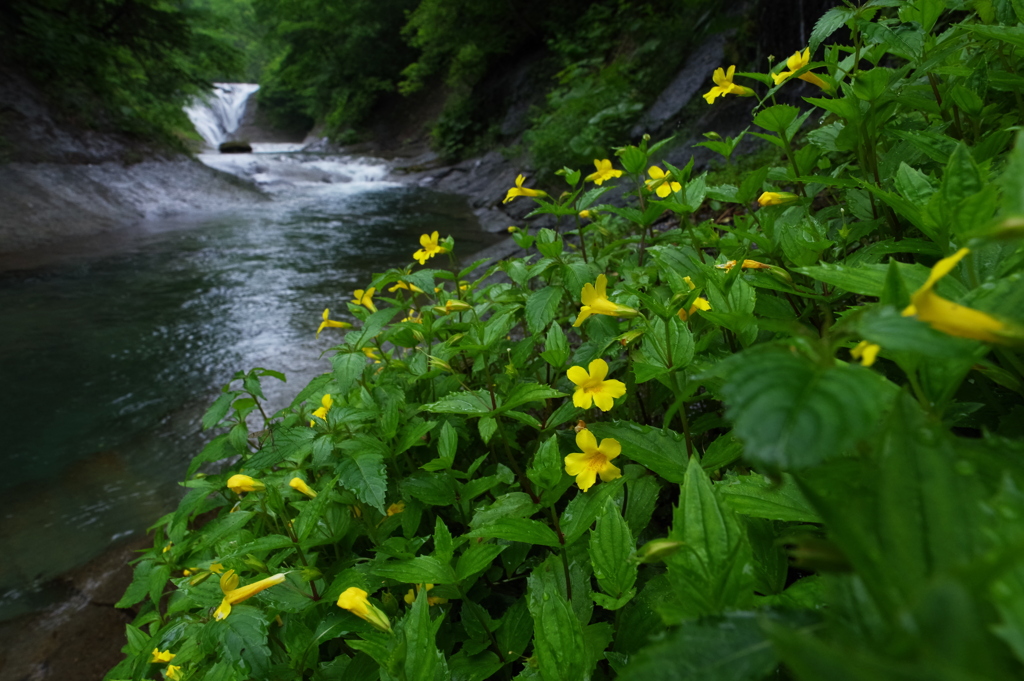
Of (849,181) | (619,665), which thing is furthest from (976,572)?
(849,181)

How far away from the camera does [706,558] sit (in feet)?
1.74

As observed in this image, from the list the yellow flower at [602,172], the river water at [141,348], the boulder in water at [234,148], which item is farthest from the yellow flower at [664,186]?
the boulder in water at [234,148]

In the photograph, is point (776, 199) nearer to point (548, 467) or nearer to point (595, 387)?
point (595, 387)

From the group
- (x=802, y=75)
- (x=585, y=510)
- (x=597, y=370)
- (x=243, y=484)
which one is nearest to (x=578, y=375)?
(x=597, y=370)

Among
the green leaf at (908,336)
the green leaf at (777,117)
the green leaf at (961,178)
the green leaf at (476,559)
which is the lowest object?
the green leaf at (476,559)

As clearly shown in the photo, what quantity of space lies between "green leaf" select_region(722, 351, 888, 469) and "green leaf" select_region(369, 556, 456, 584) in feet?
2.26

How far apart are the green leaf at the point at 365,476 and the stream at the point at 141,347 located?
1.97 metres

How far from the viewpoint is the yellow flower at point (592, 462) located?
2.81ft

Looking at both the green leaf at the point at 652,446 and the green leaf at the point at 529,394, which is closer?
the green leaf at the point at 652,446

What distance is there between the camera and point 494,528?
2.64 feet

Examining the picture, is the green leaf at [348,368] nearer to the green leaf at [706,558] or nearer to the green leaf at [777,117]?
the green leaf at [706,558]

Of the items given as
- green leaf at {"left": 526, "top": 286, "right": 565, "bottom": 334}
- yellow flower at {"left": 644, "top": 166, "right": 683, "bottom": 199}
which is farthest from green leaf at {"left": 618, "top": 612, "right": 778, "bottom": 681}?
yellow flower at {"left": 644, "top": 166, "right": 683, "bottom": 199}

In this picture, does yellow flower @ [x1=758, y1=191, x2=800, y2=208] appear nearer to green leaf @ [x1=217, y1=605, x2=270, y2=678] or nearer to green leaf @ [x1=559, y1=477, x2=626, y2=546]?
green leaf @ [x1=559, y1=477, x2=626, y2=546]

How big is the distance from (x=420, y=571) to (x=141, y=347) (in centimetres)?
416
